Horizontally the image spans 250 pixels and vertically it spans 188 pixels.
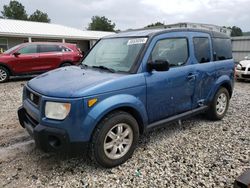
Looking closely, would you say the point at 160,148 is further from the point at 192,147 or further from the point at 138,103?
the point at 138,103

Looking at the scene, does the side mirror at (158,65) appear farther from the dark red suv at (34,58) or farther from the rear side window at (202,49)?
the dark red suv at (34,58)

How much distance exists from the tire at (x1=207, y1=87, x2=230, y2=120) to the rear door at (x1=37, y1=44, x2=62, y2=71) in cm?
842

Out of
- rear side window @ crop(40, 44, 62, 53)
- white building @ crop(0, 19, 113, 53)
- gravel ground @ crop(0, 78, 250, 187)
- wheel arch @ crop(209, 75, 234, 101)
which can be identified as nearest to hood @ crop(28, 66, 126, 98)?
gravel ground @ crop(0, 78, 250, 187)

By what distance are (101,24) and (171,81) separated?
75573 mm

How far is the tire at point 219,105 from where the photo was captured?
5.02 metres

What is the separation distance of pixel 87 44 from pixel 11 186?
2438cm

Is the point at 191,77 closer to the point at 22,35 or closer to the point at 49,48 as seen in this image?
the point at 49,48

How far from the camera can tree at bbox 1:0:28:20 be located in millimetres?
63838

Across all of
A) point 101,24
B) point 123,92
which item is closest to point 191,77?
point 123,92

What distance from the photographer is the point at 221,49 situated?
516cm

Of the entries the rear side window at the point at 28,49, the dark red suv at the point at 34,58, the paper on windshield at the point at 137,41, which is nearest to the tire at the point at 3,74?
the dark red suv at the point at 34,58

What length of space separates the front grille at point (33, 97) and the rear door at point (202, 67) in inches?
107

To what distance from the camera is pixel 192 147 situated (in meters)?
3.97

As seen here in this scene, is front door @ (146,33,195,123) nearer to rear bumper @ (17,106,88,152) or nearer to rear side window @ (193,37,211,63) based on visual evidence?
rear side window @ (193,37,211,63)
